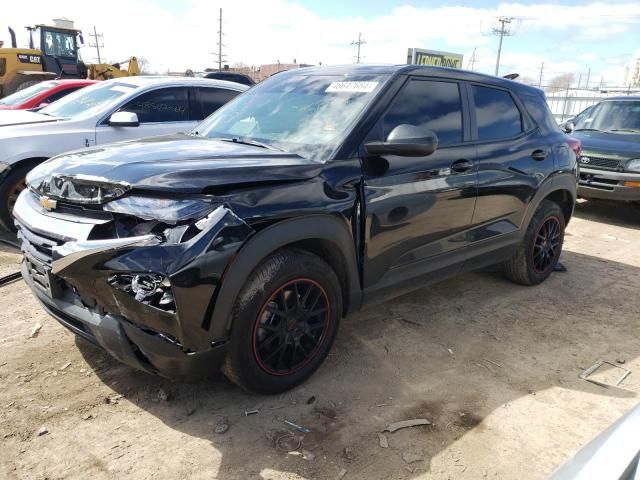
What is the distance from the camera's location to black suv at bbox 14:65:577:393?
2.25m

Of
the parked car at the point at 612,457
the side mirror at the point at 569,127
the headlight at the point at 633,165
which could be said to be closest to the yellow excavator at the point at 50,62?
the side mirror at the point at 569,127

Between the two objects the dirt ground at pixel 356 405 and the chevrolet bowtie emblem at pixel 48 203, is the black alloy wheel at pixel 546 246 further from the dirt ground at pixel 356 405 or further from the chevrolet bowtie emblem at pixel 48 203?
the chevrolet bowtie emblem at pixel 48 203

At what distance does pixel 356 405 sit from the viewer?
2812mm

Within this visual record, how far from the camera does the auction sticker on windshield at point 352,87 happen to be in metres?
3.18

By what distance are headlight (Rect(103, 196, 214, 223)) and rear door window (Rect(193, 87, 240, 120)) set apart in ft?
14.2

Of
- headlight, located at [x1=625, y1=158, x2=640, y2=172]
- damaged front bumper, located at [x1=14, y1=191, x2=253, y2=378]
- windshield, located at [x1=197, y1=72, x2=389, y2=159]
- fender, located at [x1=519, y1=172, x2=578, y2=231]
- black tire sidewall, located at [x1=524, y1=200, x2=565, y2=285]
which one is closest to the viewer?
damaged front bumper, located at [x1=14, y1=191, x2=253, y2=378]

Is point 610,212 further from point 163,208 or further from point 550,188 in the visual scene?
point 163,208

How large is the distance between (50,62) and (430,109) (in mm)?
16102

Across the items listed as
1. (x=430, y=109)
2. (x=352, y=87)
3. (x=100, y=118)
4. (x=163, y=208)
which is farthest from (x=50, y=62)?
(x=163, y=208)

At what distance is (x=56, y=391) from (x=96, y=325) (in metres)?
0.75

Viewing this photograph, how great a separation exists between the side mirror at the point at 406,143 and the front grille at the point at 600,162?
6.06 m

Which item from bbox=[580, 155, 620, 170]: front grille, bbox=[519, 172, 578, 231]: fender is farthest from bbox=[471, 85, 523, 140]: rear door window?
bbox=[580, 155, 620, 170]: front grille

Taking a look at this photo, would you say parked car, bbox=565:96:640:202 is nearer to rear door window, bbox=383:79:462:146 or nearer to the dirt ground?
the dirt ground

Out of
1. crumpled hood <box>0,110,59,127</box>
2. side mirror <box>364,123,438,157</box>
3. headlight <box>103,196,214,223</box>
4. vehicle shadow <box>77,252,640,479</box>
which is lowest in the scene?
vehicle shadow <box>77,252,640,479</box>
